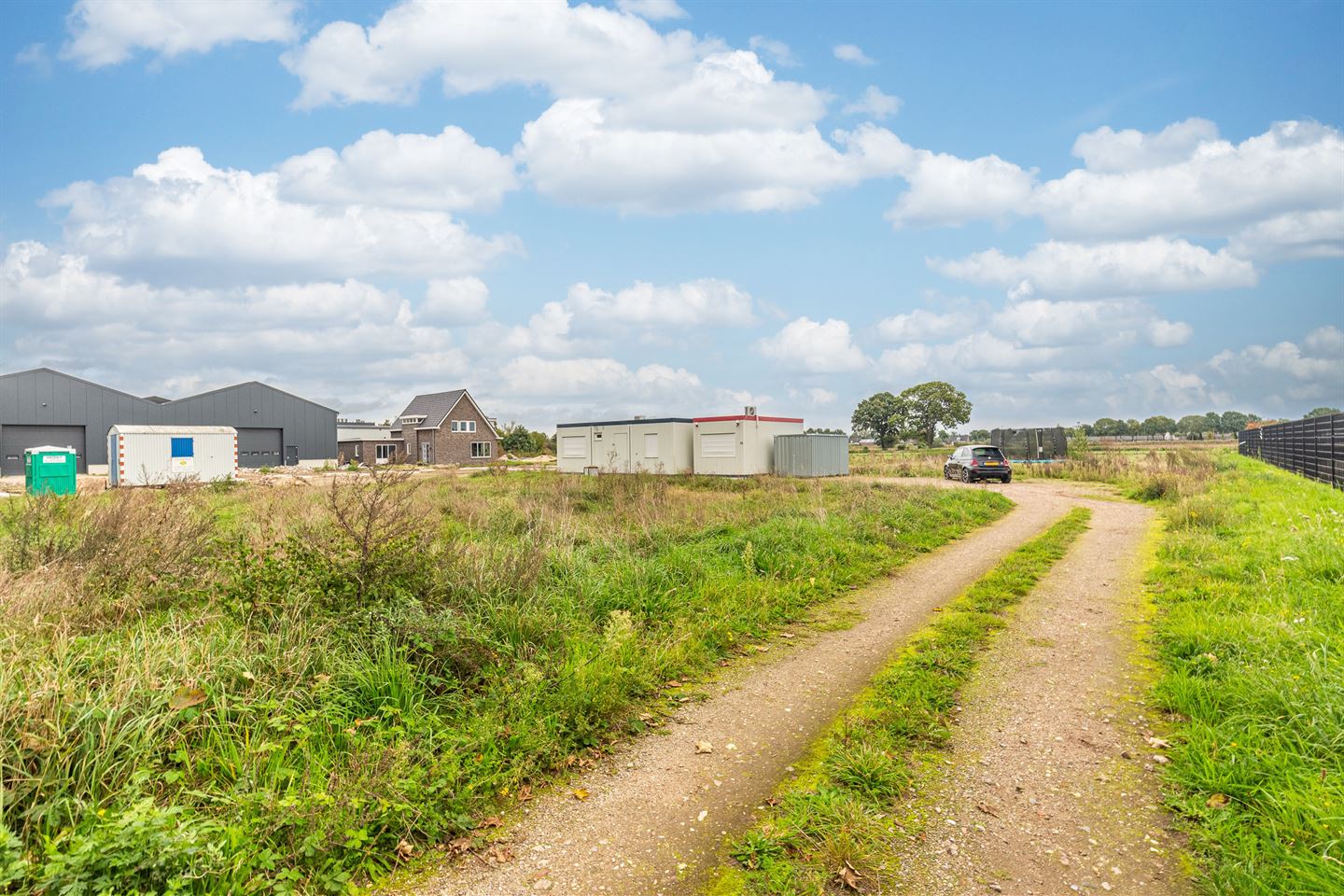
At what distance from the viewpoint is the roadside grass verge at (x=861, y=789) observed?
10.6 feet

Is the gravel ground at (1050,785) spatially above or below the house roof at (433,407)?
below

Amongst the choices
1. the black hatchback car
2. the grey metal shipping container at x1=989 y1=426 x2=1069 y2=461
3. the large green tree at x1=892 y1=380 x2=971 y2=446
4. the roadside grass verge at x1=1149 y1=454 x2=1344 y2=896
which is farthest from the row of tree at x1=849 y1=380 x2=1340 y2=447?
the roadside grass verge at x1=1149 y1=454 x2=1344 y2=896

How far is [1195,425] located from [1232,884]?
12429cm

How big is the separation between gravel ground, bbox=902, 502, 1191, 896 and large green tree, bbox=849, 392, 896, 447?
226 feet

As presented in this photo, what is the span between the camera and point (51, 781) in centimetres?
326

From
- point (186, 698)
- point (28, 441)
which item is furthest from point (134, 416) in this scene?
point (186, 698)

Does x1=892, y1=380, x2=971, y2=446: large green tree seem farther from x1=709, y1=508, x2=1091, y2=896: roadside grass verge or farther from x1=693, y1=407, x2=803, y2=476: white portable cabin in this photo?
x1=709, y1=508, x2=1091, y2=896: roadside grass verge

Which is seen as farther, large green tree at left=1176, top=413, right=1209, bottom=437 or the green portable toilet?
large green tree at left=1176, top=413, right=1209, bottom=437

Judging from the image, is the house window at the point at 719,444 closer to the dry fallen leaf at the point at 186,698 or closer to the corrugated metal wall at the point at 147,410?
the dry fallen leaf at the point at 186,698

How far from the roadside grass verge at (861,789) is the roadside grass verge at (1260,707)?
132cm

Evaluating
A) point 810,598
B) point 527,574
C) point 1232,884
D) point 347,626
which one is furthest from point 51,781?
point 810,598

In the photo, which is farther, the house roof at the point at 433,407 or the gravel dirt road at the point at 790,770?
the house roof at the point at 433,407

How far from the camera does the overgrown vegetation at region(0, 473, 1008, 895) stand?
3.20 metres

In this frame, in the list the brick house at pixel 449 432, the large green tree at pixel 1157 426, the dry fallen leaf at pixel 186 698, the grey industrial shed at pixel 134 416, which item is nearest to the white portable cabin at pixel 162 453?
the grey industrial shed at pixel 134 416
